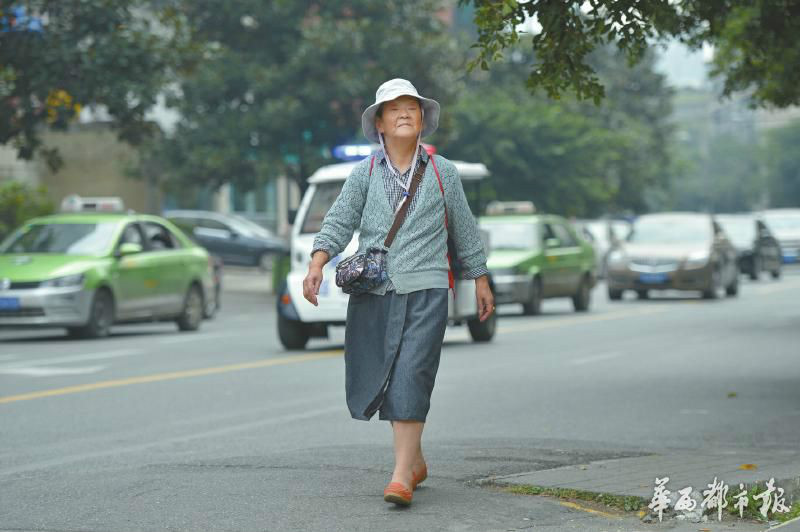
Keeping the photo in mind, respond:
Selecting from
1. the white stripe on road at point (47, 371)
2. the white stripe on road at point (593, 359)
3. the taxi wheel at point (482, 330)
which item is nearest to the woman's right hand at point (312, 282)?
the white stripe on road at point (47, 371)

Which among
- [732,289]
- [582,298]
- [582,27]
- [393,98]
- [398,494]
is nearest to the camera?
[398,494]

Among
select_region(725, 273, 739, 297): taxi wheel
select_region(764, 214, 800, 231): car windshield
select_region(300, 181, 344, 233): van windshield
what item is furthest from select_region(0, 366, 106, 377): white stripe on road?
select_region(764, 214, 800, 231): car windshield

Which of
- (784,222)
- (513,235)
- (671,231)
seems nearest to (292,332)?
(513,235)

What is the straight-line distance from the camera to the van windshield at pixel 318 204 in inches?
706

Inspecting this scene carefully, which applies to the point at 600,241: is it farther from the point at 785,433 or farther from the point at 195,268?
the point at 785,433

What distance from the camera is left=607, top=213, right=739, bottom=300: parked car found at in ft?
95.3

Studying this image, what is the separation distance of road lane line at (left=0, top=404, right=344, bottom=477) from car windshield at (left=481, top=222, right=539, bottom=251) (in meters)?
13.9

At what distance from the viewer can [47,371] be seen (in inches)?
603

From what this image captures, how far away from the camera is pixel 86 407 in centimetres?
1206

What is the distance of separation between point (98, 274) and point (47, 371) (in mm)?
4776

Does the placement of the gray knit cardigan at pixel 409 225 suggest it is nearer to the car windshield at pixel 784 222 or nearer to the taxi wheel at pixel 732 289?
the taxi wheel at pixel 732 289

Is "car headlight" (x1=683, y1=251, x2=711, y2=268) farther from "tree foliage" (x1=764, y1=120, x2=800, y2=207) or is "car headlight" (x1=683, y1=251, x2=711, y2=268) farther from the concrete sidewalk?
"tree foliage" (x1=764, y1=120, x2=800, y2=207)

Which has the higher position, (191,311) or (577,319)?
(191,311)

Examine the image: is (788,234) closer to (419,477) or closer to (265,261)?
(265,261)
